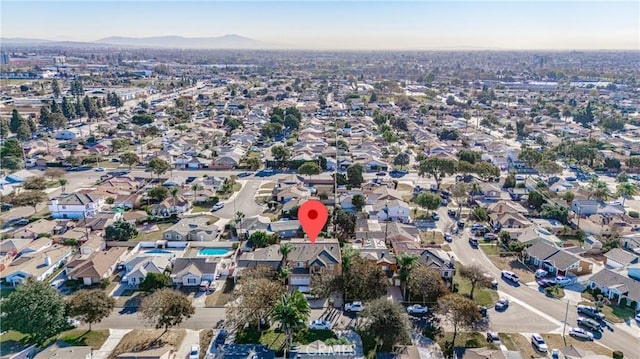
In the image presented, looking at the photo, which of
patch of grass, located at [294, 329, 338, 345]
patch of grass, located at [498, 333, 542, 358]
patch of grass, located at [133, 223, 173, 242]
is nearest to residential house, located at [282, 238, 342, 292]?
patch of grass, located at [294, 329, 338, 345]

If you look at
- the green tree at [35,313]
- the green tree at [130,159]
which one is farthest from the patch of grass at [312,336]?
the green tree at [130,159]

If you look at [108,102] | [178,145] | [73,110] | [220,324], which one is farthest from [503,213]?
[108,102]

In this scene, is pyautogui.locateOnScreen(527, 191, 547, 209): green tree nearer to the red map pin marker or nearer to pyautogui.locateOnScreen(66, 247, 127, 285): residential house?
the red map pin marker

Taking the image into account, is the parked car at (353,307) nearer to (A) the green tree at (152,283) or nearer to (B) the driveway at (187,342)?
(B) the driveway at (187,342)

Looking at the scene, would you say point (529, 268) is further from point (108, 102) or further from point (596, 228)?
point (108, 102)

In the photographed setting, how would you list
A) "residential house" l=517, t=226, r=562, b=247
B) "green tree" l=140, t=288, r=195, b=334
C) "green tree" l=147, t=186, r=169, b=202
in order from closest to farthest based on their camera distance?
"green tree" l=140, t=288, r=195, b=334 → "residential house" l=517, t=226, r=562, b=247 → "green tree" l=147, t=186, r=169, b=202

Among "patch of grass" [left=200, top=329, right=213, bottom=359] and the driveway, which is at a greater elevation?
"patch of grass" [left=200, top=329, right=213, bottom=359]
